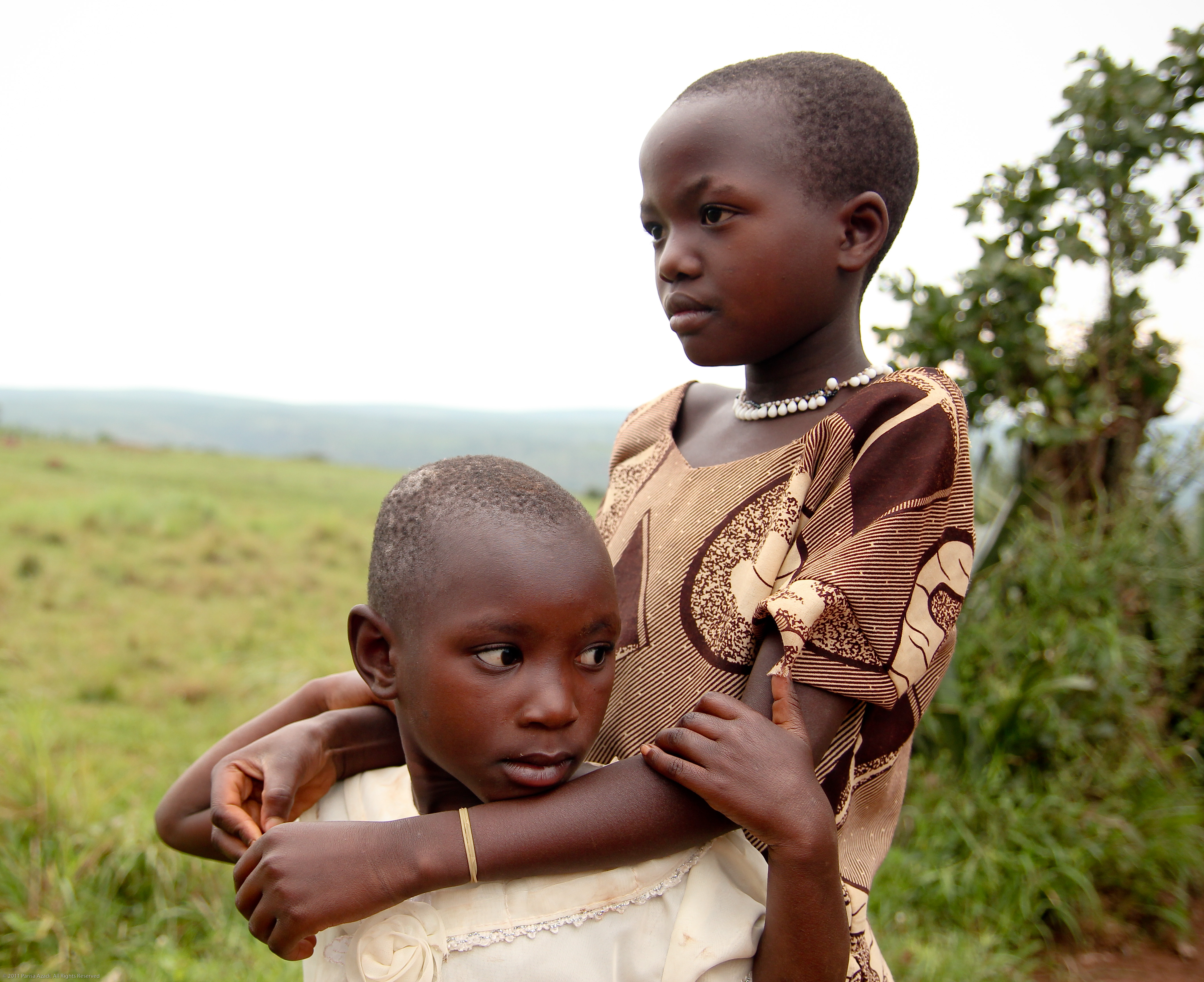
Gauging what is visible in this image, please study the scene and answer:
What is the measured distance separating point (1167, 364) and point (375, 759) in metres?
4.21

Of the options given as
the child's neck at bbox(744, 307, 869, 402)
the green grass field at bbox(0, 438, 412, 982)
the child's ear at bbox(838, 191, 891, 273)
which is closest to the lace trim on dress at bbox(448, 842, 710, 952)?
the child's neck at bbox(744, 307, 869, 402)

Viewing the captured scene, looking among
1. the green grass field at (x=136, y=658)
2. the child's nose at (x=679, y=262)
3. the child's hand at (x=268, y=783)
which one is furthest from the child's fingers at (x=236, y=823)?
the green grass field at (x=136, y=658)

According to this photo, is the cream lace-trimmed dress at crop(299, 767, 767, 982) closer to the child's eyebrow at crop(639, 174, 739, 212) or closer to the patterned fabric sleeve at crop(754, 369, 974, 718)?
the patterned fabric sleeve at crop(754, 369, 974, 718)

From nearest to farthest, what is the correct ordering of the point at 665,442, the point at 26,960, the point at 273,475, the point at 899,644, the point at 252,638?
1. the point at 899,644
2. the point at 665,442
3. the point at 26,960
4. the point at 252,638
5. the point at 273,475

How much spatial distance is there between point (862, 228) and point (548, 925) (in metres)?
1.14

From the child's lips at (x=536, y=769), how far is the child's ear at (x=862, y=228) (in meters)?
0.87

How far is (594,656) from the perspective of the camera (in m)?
1.37

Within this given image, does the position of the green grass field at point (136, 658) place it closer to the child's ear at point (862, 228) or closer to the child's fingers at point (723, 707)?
the child's fingers at point (723, 707)

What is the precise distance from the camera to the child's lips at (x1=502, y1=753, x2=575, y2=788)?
128 cm

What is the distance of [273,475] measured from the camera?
13.8 m

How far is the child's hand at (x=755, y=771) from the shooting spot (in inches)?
46.5

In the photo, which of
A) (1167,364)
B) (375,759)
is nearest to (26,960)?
(375,759)

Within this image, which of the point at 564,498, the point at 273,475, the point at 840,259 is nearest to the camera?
the point at 564,498

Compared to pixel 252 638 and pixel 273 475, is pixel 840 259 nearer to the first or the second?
pixel 252 638
